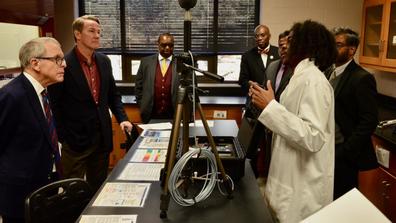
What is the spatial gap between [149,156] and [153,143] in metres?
0.27

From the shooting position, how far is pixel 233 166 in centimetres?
166

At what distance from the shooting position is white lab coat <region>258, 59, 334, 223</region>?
143 centimetres

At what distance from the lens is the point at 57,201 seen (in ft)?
5.40

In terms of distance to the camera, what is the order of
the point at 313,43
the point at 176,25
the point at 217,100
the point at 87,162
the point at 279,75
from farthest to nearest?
1. the point at 176,25
2. the point at 217,100
3. the point at 279,75
4. the point at 87,162
5. the point at 313,43

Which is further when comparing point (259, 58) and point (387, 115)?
point (259, 58)

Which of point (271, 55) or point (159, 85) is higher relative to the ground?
point (271, 55)

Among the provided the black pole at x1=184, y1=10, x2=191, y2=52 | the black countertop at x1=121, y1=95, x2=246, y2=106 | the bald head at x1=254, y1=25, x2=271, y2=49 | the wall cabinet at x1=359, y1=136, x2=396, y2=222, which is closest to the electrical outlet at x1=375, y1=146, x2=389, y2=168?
the wall cabinet at x1=359, y1=136, x2=396, y2=222

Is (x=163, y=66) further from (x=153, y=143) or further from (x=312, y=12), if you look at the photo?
(x=312, y=12)

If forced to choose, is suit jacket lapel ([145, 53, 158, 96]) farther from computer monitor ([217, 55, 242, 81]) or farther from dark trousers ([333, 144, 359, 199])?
dark trousers ([333, 144, 359, 199])

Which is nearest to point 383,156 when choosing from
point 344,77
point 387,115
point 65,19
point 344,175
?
point 344,175

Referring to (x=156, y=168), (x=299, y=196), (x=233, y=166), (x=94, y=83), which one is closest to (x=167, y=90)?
(x=94, y=83)

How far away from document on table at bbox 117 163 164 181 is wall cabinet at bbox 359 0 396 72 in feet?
7.73

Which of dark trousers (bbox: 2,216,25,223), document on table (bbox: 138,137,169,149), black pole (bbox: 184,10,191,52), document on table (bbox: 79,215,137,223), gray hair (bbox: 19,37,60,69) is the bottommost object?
dark trousers (bbox: 2,216,25,223)

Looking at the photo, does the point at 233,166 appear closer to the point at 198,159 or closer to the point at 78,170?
the point at 198,159
